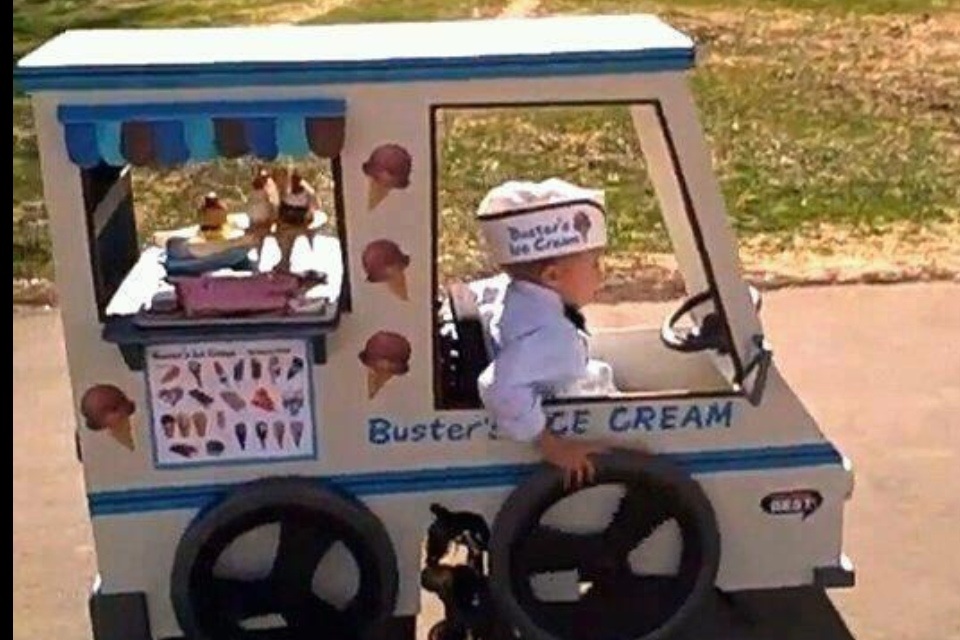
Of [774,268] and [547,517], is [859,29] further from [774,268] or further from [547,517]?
[547,517]

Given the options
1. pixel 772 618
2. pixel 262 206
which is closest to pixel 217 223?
pixel 262 206

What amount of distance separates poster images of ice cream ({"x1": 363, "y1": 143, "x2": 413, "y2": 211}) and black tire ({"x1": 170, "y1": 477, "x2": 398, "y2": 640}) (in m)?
0.66

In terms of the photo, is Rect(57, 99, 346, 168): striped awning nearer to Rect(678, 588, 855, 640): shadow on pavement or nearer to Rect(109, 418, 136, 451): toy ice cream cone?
Rect(109, 418, 136, 451): toy ice cream cone

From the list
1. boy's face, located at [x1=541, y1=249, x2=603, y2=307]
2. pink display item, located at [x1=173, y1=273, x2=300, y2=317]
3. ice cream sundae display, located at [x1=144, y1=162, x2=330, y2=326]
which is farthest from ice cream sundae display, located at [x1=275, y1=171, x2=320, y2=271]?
boy's face, located at [x1=541, y1=249, x2=603, y2=307]

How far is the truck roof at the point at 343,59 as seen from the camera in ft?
12.7

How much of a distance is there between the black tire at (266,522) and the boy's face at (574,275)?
0.65 metres

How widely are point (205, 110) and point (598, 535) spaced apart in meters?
1.29

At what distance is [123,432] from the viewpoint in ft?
13.5

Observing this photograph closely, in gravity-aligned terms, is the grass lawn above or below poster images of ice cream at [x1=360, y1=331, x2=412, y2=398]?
below

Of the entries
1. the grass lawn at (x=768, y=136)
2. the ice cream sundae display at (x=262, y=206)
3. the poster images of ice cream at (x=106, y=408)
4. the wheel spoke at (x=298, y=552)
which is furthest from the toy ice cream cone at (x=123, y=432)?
the grass lawn at (x=768, y=136)

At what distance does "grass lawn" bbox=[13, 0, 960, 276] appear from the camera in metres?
7.73

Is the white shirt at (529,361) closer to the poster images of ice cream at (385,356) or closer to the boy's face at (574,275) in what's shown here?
the boy's face at (574,275)

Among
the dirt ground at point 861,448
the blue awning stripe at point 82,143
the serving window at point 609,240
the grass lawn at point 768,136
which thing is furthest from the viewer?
the grass lawn at point 768,136
